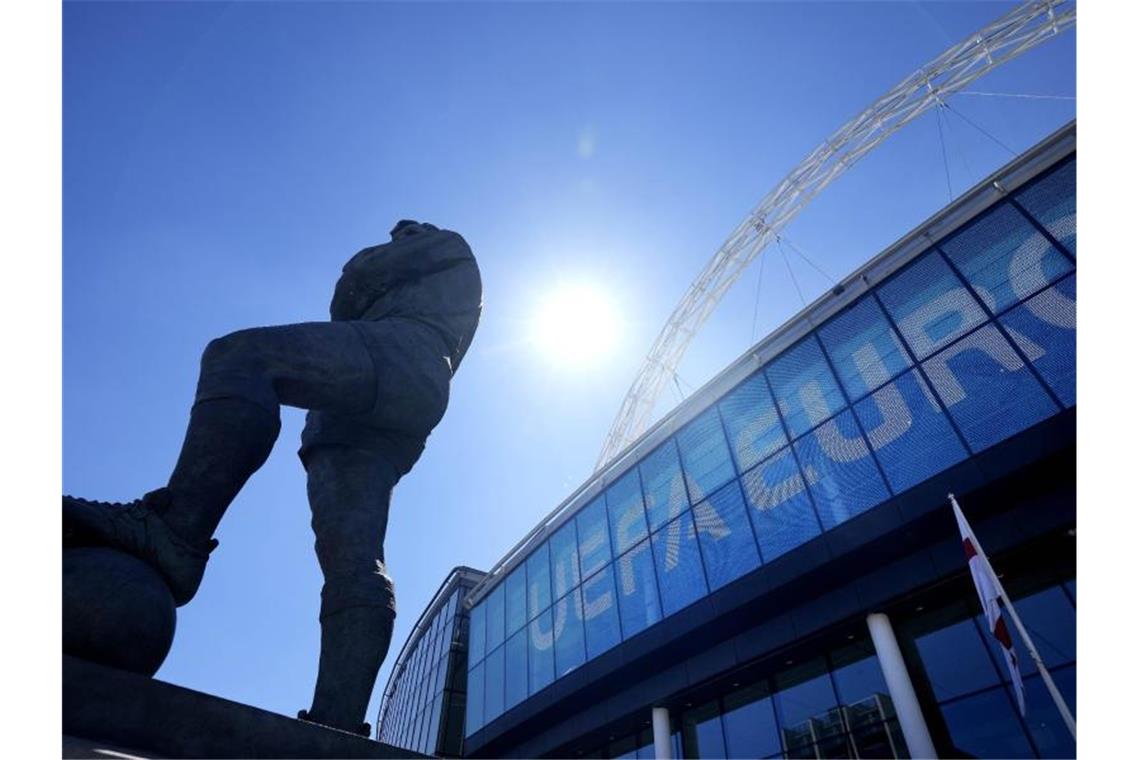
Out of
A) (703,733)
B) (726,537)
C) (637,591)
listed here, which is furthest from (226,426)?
(703,733)

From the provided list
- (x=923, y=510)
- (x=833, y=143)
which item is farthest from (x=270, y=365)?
(x=833, y=143)

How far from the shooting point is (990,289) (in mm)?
14562

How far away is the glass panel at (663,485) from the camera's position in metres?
19.2

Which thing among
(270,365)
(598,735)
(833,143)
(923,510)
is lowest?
(270,365)

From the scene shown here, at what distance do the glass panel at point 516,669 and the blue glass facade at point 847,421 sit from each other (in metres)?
0.56

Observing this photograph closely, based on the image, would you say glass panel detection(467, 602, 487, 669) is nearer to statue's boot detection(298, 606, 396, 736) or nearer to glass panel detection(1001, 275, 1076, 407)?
glass panel detection(1001, 275, 1076, 407)

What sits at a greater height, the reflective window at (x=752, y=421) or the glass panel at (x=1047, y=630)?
the reflective window at (x=752, y=421)

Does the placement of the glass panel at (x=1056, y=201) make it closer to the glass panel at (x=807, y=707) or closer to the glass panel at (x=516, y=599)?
the glass panel at (x=807, y=707)

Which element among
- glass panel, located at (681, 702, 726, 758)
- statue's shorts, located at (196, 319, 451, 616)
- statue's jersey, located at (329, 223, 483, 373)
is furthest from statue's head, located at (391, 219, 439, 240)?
glass panel, located at (681, 702, 726, 758)

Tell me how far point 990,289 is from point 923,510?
5052 mm

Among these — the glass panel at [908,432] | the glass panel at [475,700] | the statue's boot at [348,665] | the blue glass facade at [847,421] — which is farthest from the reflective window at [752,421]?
the statue's boot at [348,665]

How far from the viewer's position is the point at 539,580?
23.5m

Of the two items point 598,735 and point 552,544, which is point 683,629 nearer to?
point 598,735

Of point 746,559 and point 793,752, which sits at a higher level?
point 746,559
